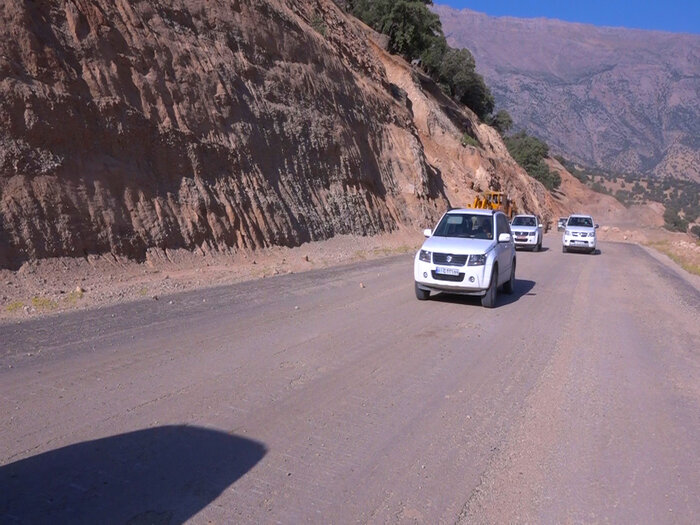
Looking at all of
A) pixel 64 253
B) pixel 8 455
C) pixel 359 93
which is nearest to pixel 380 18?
pixel 359 93

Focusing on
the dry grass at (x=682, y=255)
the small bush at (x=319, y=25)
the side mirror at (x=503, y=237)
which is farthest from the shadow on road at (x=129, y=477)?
the small bush at (x=319, y=25)

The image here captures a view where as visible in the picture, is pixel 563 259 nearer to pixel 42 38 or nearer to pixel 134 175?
pixel 134 175

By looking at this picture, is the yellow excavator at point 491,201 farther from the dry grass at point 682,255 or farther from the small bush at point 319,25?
the small bush at point 319,25

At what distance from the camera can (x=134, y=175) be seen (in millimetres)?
17391

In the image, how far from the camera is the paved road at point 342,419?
14.0 feet

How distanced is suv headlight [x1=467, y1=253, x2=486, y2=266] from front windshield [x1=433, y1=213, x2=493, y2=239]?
106 centimetres

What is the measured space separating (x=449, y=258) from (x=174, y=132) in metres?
10.9

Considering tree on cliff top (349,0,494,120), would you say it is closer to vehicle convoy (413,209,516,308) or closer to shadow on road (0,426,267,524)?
vehicle convoy (413,209,516,308)

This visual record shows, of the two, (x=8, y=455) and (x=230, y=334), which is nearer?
(x=8, y=455)

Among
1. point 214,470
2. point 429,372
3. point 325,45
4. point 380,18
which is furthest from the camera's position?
point 380,18

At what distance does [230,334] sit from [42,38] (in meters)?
11.6

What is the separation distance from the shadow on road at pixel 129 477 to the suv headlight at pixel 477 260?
7562 millimetres

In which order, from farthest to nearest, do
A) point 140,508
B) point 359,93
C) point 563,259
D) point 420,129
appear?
point 420,129
point 359,93
point 563,259
point 140,508

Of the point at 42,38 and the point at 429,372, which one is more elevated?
the point at 42,38
